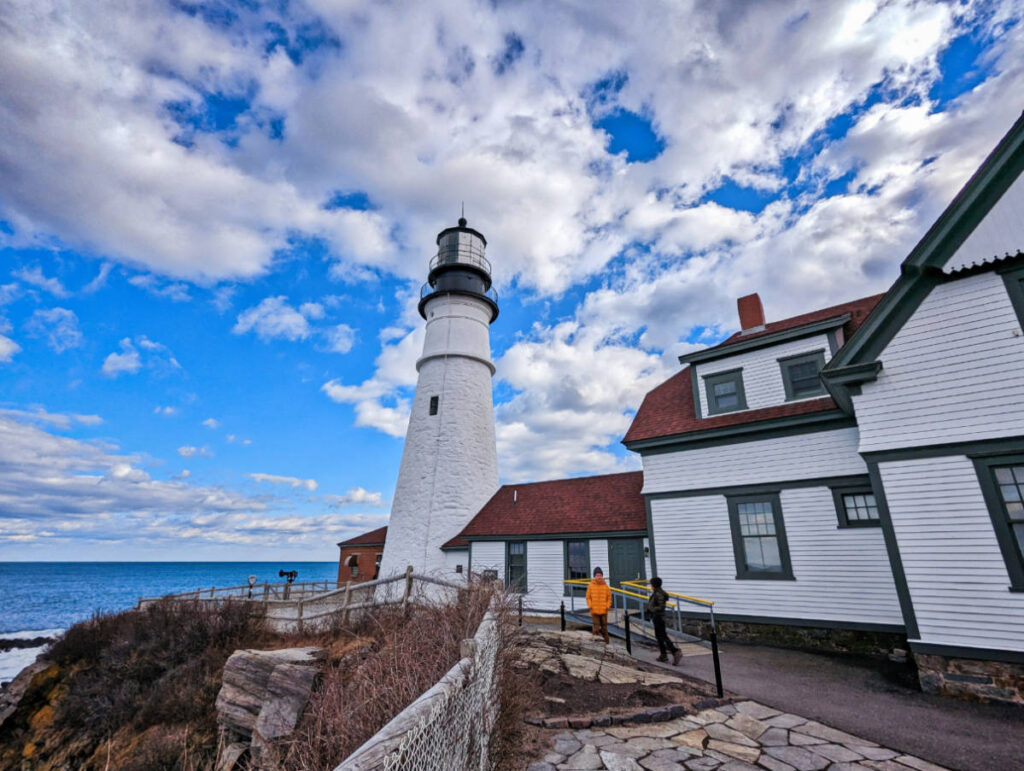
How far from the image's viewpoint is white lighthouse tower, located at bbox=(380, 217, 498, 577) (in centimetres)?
1956

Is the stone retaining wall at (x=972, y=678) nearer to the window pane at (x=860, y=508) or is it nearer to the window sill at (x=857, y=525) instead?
the window sill at (x=857, y=525)

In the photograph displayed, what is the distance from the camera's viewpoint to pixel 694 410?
14.0 metres

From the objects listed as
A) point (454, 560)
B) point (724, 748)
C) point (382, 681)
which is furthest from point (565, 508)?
point (382, 681)

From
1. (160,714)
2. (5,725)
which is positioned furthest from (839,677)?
→ (5,725)

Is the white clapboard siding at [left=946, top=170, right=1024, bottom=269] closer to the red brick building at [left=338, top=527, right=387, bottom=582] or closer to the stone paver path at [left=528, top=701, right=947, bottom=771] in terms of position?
the stone paver path at [left=528, top=701, right=947, bottom=771]

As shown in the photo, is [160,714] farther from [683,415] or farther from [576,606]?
[683,415]

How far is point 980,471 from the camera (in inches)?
316

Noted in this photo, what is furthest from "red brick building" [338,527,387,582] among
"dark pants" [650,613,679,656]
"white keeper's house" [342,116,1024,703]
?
"dark pants" [650,613,679,656]

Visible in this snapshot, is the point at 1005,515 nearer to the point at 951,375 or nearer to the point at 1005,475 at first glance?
the point at 1005,475

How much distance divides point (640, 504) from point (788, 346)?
22.1 ft

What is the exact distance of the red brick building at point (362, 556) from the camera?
24.2 meters

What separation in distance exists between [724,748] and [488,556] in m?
13.6

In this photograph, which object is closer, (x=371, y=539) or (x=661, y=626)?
(x=661, y=626)

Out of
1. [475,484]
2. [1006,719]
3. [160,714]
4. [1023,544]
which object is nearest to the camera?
[1006,719]
